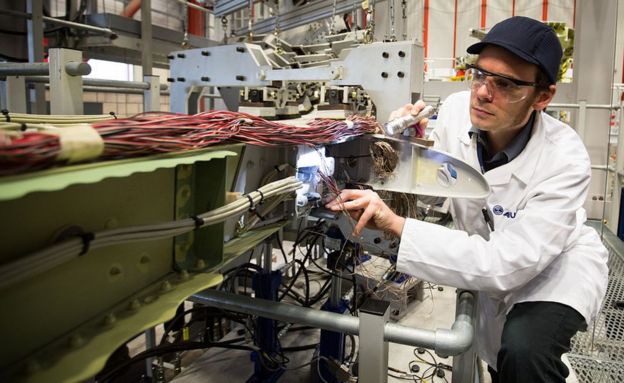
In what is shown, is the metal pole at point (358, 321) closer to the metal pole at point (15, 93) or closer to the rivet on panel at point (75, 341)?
the rivet on panel at point (75, 341)

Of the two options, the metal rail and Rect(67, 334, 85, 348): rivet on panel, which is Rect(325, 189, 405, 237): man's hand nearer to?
Rect(67, 334, 85, 348): rivet on panel

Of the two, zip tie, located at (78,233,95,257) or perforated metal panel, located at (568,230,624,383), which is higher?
zip tie, located at (78,233,95,257)

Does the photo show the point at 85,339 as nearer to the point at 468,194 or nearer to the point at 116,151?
the point at 116,151

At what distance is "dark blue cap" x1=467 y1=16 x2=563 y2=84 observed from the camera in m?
1.32

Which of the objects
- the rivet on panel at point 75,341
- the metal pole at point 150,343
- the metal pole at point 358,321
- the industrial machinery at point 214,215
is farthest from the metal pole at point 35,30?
the rivet on panel at point 75,341

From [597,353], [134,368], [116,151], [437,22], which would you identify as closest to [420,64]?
[116,151]

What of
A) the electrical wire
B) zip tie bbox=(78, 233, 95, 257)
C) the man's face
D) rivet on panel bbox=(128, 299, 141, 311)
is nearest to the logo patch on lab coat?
the man's face

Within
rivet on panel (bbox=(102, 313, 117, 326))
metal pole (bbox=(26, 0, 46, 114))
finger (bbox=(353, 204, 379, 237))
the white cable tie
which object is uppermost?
metal pole (bbox=(26, 0, 46, 114))

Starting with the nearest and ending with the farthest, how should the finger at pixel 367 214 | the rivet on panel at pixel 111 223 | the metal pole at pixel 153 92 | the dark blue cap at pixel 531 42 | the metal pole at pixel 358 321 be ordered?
the rivet on panel at pixel 111 223 < the metal pole at pixel 358 321 < the finger at pixel 367 214 < the dark blue cap at pixel 531 42 < the metal pole at pixel 153 92

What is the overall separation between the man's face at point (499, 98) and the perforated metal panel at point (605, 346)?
135cm

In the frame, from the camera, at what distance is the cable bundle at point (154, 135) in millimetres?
497

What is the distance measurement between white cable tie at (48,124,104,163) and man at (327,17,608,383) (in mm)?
708

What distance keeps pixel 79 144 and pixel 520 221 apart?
1125 millimetres

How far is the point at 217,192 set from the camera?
88 cm
